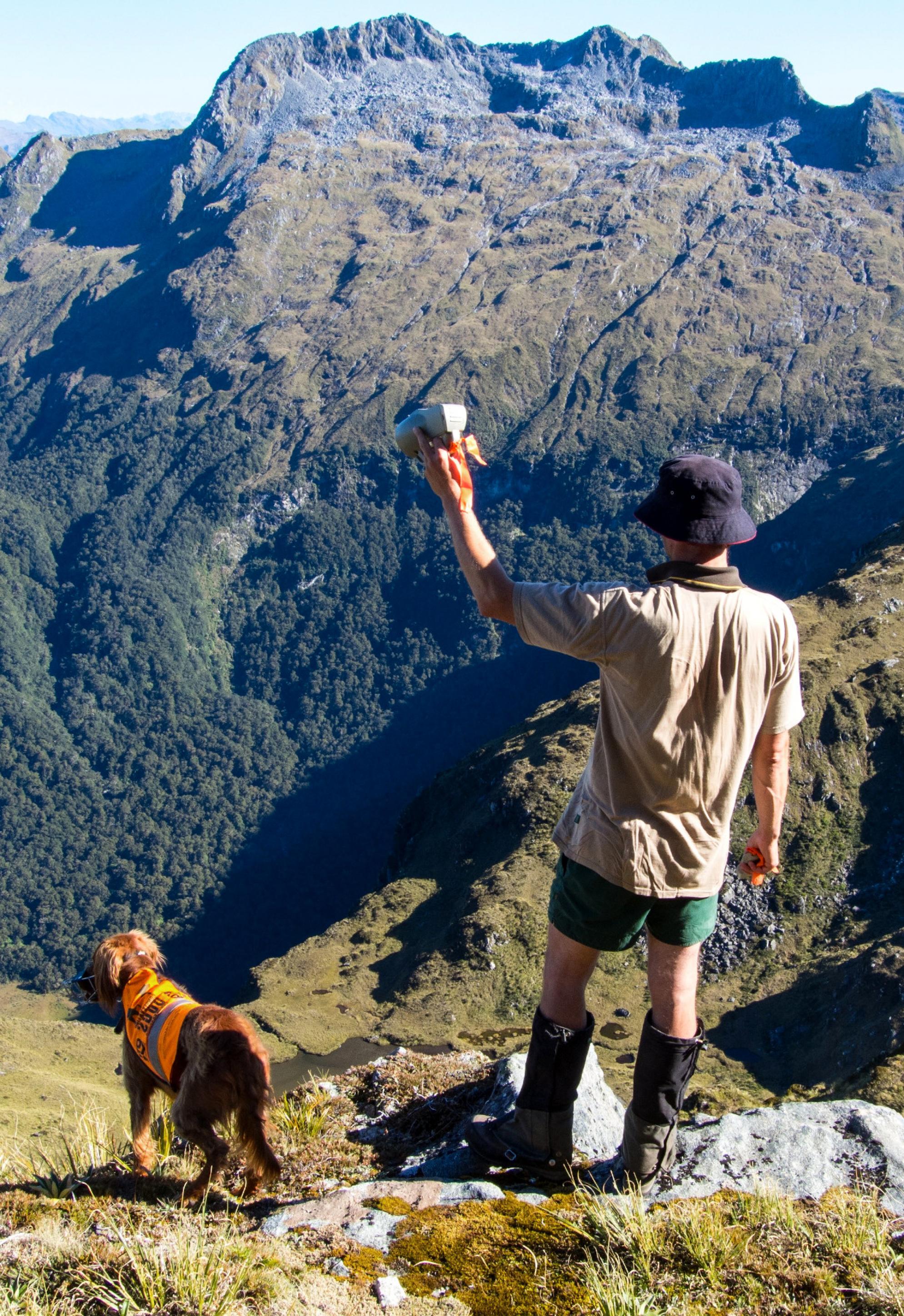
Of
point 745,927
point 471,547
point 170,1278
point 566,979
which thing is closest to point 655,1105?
point 566,979

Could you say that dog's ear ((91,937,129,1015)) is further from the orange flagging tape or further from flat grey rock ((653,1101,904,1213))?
the orange flagging tape

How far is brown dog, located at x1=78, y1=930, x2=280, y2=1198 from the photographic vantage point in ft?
22.2

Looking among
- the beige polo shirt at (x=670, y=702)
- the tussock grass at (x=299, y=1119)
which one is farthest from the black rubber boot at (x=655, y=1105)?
the tussock grass at (x=299, y=1119)

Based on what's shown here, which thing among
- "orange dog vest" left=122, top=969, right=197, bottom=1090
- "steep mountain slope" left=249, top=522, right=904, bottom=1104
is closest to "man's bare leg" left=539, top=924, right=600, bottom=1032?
"orange dog vest" left=122, top=969, right=197, bottom=1090

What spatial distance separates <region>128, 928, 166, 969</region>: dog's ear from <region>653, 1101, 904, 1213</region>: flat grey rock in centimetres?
449

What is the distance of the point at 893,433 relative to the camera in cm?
19962

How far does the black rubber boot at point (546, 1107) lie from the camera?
5766mm

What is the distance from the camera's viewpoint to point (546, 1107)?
5.79m

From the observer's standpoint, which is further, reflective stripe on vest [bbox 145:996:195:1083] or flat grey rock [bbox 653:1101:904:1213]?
reflective stripe on vest [bbox 145:996:195:1083]

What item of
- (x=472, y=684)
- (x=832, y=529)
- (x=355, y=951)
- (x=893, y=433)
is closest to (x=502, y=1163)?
(x=355, y=951)

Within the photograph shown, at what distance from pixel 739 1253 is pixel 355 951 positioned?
6957 centimetres

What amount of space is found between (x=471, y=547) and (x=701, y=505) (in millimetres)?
1228

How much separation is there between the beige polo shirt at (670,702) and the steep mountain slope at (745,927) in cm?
4766

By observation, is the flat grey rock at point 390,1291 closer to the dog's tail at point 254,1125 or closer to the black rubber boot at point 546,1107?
the black rubber boot at point 546,1107
